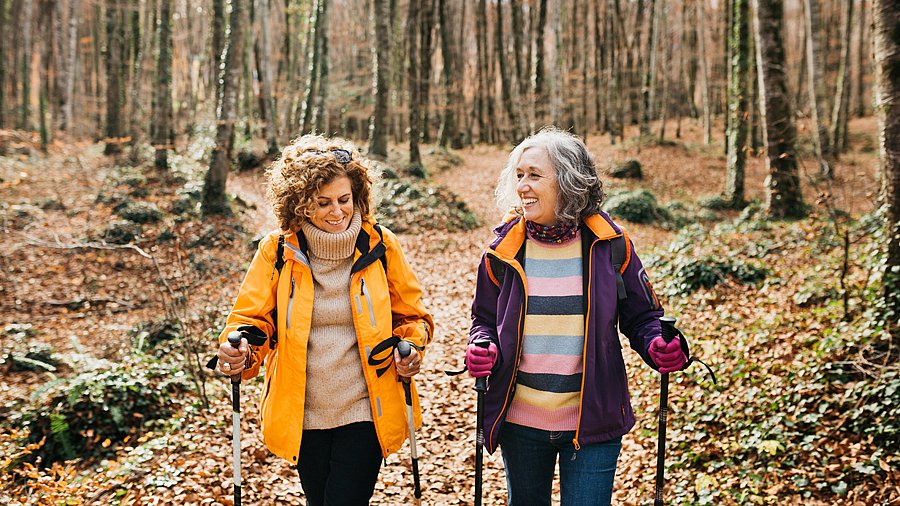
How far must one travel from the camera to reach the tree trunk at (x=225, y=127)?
12297 mm

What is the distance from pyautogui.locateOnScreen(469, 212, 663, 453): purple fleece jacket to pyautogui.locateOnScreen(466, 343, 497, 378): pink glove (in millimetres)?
85

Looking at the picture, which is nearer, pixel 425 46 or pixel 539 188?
pixel 539 188

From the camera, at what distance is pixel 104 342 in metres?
7.72

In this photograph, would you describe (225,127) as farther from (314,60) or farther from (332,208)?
(332,208)

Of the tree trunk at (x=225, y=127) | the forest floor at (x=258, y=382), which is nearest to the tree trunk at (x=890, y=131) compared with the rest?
the forest floor at (x=258, y=382)

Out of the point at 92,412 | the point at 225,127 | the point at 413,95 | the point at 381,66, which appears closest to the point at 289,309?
the point at 92,412

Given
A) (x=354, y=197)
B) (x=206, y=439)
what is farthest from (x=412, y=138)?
(x=354, y=197)

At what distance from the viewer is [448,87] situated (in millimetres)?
25531

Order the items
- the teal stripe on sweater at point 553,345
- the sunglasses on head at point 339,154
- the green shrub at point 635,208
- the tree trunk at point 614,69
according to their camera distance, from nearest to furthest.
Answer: the teal stripe on sweater at point 553,345
the sunglasses on head at point 339,154
the green shrub at point 635,208
the tree trunk at point 614,69

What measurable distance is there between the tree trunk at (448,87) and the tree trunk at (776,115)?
1625 cm

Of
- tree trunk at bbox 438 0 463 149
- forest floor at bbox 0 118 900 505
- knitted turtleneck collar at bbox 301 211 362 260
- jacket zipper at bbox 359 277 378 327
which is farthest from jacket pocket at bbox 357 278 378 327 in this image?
tree trunk at bbox 438 0 463 149

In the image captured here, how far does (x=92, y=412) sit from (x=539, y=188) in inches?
193

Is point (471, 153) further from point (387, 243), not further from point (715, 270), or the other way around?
point (387, 243)

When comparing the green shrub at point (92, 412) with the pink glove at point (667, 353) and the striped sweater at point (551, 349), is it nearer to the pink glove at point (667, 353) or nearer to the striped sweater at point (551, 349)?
the striped sweater at point (551, 349)
